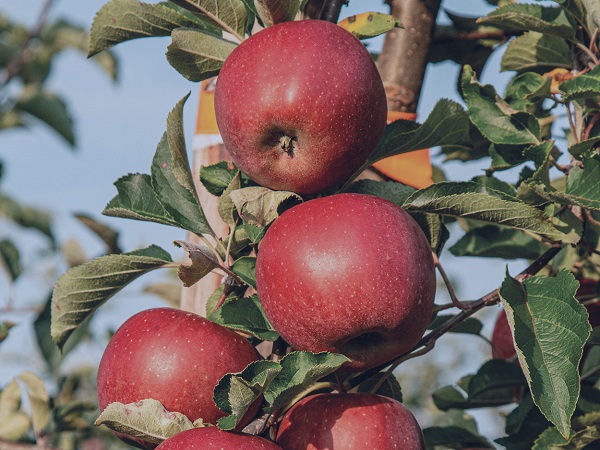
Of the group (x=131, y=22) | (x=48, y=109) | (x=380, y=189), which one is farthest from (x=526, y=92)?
(x=48, y=109)

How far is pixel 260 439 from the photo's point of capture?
986 mm

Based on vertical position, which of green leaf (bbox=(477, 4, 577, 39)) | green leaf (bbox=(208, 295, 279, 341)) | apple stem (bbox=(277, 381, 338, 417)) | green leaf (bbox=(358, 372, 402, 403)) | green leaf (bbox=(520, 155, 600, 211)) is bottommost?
green leaf (bbox=(358, 372, 402, 403))

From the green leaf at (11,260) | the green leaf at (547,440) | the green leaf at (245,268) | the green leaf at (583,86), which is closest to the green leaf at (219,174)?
the green leaf at (245,268)

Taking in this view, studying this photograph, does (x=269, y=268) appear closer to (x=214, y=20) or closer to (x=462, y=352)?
(x=214, y=20)

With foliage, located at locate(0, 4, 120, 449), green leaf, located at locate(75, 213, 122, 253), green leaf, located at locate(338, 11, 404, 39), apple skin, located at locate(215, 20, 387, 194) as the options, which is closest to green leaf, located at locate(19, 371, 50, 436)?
foliage, located at locate(0, 4, 120, 449)

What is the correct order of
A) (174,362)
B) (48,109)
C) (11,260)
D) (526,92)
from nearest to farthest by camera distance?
(174,362), (526,92), (48,109), (11,260)

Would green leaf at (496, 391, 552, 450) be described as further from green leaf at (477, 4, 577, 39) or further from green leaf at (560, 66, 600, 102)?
green leaf at (477, 4, 577, 39)

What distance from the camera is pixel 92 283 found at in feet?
3.89

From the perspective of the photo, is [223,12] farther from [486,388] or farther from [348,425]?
[486,388]

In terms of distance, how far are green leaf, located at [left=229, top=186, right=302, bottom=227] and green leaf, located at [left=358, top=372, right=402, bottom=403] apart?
1.05 ft

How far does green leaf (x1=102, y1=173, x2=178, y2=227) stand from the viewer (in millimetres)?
1198

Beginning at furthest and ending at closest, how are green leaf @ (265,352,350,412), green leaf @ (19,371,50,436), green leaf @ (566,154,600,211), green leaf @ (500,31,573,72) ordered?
green leaf @ (19,371,50,436), green leaf @ (500,31,573,72), green leaf @ (566,154,600,211), green leaf @ (265,352,350,412)

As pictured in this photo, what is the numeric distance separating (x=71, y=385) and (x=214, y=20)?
1.90 metres

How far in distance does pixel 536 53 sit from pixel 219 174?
72 centimetres
